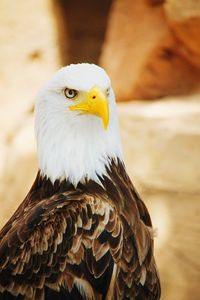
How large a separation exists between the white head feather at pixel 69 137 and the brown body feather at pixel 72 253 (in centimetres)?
13

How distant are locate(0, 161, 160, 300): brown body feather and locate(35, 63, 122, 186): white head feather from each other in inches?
5.1

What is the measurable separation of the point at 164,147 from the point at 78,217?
1726 mm

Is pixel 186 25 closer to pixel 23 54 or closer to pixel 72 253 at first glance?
pixel 23 54

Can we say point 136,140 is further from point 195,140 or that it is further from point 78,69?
point 78,69

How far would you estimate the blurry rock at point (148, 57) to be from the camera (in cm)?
510

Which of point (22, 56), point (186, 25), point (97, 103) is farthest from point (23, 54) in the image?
point (97, 103)

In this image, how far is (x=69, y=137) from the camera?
312 centimetres

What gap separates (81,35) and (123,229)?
3.06 m

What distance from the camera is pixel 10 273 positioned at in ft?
9.77

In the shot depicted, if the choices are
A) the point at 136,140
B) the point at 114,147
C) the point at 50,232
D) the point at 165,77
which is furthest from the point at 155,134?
the point at 50,232

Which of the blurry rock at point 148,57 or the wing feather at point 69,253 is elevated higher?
the blurry rock at point 148,57

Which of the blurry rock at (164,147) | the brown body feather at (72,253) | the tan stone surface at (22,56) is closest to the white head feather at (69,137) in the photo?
the brown body feather at (72,253)

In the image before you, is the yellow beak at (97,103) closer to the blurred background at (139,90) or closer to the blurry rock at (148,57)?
the blurred background at (139,90)

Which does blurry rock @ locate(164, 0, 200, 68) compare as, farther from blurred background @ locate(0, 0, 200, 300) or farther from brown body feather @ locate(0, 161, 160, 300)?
brown body feather @ locate(0, 161, 160, 300)
